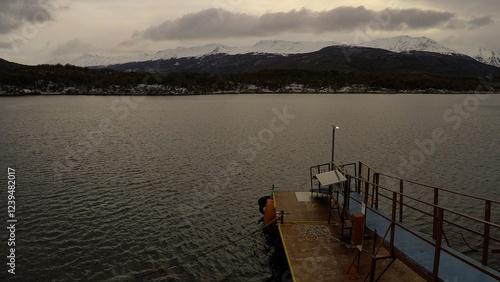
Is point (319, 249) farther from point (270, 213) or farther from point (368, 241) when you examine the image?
point (270, 213)

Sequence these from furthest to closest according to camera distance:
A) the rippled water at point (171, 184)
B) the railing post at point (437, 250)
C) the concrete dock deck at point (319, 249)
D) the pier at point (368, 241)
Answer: the rippled water at point (171, 184)
the concrete dock deck at point (319, 249)
the pier at point (368, 241)
the railing post at point (437, 250)

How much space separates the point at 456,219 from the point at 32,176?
37.3 metres

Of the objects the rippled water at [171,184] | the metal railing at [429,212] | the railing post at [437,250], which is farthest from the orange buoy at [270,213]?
the railing post at [437,250]

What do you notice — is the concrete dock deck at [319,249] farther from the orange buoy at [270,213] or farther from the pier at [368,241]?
the orange buoy at [270,213]

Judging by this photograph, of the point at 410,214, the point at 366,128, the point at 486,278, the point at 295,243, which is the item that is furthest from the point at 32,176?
the point at 366,128

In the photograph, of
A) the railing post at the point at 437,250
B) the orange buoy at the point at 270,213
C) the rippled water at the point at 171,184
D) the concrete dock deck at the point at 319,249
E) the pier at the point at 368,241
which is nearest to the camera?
the railing post at the point at 437,250

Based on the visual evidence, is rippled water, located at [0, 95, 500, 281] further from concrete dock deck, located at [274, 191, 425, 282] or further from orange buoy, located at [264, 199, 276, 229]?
concrete dock deck, located at [274, 191, 425, 282]

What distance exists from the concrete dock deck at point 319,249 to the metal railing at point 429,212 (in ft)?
4.41

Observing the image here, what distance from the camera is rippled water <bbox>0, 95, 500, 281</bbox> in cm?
1831

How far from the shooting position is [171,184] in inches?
1215

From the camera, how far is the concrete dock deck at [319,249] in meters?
13.0

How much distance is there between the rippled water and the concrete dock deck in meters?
2.79

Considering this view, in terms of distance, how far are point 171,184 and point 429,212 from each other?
2181 centimetres

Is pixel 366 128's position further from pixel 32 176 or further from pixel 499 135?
pixel 32 176
